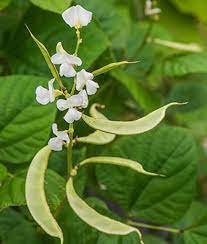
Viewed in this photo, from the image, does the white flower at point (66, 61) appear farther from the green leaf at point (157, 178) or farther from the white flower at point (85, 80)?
the green leaf at point (157, 178)

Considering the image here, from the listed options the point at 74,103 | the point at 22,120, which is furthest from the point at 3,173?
the point at 74,103

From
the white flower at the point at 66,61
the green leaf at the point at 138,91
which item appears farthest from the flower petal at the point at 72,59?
the green leaf at the point at 138,91

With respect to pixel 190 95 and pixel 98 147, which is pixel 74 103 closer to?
pixel 98 147

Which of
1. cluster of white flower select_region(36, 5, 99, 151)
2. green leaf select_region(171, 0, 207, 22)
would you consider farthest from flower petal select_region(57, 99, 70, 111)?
green leaf select_region(171, 0, 207, 22)

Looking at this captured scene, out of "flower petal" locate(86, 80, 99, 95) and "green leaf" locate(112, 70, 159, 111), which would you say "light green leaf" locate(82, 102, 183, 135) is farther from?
"green leaf" locate(112, 70, 159, 111)

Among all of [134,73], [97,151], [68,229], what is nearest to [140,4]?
[134,73]

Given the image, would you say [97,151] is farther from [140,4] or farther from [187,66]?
[140,4]
